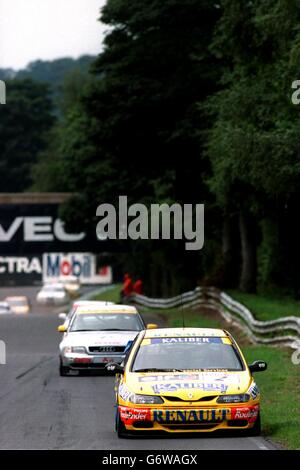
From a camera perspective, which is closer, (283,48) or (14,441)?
(14,441)

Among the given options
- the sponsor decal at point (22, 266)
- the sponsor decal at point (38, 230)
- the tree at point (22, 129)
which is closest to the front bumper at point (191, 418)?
the sponsor decal at point (38, 230)

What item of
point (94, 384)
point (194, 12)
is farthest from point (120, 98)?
point (94, 384)

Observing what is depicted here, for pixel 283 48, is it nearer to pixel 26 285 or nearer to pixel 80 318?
pixel 80 318

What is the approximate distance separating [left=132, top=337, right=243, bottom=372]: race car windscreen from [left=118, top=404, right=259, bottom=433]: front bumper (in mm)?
1030

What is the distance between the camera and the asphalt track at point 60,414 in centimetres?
1441

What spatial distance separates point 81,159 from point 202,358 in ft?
151

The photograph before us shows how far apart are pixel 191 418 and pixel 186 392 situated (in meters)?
Answer: 0.34

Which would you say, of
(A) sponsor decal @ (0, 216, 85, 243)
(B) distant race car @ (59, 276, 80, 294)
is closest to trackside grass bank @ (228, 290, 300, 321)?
(A) sponsor decal @ (0, 216, 85, 243)

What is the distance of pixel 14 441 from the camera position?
14914mm

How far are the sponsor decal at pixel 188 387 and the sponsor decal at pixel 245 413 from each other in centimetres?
32

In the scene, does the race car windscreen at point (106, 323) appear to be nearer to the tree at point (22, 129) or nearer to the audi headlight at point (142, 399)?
the audi headlight at point (142, 399)

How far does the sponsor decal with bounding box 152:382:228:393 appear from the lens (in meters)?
15.0

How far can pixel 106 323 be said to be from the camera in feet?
86.9

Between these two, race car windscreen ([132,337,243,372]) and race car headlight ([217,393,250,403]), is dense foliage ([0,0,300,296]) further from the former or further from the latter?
race car headlight ([217,393,250,403])
